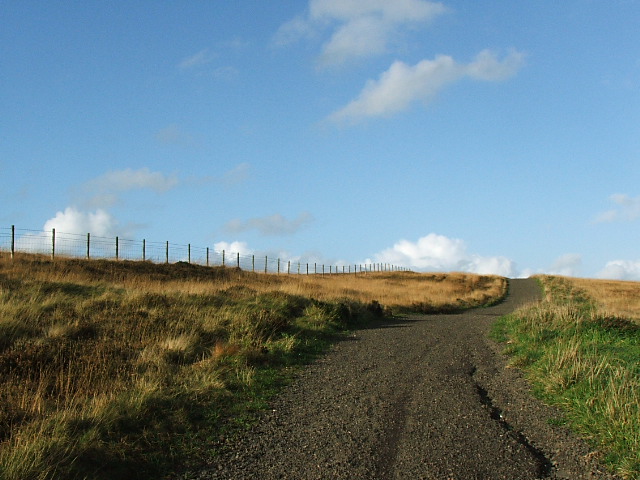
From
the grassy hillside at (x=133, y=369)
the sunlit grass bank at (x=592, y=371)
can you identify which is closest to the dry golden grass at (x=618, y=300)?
the sunlit grass bank at (x=592, y=371)

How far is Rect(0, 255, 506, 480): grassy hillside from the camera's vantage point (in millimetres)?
5824

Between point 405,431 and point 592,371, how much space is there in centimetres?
370

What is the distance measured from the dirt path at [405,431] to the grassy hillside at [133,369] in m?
0.70

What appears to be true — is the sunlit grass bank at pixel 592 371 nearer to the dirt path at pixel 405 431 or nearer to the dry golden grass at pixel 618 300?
the dirt path at pixel 405 431

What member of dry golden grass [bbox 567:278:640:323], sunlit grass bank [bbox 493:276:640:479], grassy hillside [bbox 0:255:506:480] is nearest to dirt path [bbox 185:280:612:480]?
sunlit grass bank [bbox 493:276:640:479]

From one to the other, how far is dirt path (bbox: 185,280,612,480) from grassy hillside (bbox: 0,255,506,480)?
70 cm

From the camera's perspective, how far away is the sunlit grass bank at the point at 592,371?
6348 mm

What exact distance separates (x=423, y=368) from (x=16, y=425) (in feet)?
23.6

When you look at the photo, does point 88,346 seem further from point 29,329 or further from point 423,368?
point 423,368

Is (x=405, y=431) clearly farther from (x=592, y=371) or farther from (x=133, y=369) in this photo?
(x=133, y=369)

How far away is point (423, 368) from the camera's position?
10.8m

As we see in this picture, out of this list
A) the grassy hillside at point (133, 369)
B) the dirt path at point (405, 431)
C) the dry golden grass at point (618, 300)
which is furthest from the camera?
the dry golden grass at point (618, 300)

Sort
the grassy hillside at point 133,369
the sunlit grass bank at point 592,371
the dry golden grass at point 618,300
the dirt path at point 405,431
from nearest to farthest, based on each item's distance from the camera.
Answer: the dirt path at point 405,431 < the grassy hillside at point 133,369 < the sunlit grass bank at point 592,371 < the dry golden grass at point 618,300

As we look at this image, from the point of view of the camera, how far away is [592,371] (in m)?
8.55
